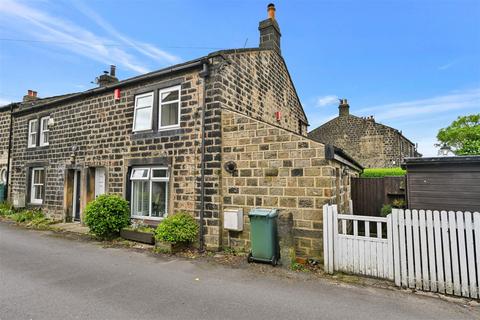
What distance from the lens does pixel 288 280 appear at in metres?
5.33

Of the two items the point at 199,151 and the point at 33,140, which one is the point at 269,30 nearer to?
the point at 199,151

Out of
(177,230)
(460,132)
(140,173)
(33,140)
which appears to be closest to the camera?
(177,230)

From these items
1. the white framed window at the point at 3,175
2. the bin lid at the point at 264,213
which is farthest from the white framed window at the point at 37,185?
the bin lid at the point at 264,213

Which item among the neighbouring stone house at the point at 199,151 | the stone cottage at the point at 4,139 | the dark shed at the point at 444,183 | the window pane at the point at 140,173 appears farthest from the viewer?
the stone cottage at the point at 4,139

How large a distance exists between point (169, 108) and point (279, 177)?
15.4 feet

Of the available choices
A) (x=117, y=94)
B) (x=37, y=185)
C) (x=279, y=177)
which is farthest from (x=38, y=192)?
(x=279, y=177)

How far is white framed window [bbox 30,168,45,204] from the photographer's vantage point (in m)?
13.4

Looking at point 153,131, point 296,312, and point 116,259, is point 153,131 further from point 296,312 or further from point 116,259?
point 296,312

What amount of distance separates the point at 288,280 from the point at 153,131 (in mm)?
6553

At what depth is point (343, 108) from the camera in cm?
2392

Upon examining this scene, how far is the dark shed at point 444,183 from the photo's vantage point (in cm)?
553

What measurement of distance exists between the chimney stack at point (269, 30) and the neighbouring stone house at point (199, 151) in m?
0.04

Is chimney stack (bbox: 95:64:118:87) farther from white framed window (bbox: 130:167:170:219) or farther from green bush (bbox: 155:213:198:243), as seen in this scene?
green bush (bbox: 155:213:198:243)

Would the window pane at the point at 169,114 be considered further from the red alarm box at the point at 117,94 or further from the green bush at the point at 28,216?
the green bush at the point at 28,216
